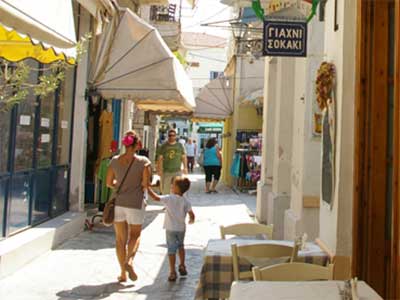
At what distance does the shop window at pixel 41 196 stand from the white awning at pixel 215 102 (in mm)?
12008

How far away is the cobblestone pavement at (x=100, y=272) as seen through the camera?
5969 millimetres

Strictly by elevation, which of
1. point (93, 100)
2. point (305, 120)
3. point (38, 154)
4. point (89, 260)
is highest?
point (93, 100)

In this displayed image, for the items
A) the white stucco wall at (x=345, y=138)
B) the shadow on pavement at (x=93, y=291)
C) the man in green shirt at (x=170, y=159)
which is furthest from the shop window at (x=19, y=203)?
the white stucco wall at (x=345, y=138)

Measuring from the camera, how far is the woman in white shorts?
6.48 meters

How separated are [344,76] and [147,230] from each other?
6.29m

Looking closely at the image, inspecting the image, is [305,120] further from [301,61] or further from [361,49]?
[361,49]

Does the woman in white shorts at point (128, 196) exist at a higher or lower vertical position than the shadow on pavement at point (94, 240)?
higher

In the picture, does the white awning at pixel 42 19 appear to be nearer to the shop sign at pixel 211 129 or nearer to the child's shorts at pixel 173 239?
the child's shorts at pixel 173 239

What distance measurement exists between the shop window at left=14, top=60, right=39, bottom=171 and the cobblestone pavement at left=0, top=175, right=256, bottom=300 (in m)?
1.36

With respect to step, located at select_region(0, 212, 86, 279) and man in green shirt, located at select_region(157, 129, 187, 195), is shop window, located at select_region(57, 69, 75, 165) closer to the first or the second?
step, located at select_region(0, 212, 86, 279)

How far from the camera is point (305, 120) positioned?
7.34 metres

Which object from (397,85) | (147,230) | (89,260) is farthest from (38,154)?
(397,85)

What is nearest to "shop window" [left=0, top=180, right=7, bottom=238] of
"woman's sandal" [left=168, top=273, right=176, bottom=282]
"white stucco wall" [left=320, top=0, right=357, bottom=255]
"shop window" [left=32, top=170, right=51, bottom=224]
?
"shop window" [left=32, top=170, right=51, bottom=224]

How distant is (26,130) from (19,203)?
1043mm
